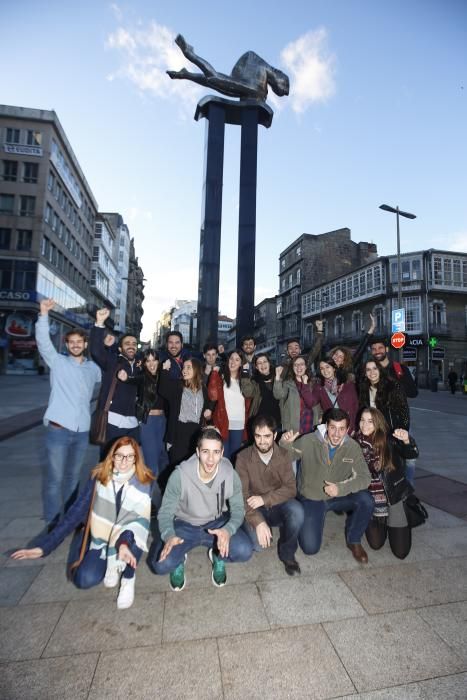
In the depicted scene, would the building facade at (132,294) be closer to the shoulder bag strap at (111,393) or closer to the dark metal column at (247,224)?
the dark metal column at (247,224)

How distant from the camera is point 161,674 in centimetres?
200

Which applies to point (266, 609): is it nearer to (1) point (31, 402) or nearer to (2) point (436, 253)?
(1) point (31, 402)

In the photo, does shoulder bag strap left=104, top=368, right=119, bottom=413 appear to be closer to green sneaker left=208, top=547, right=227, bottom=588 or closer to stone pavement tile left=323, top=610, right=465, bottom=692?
green sneaker left=208, top=547, right=227, bottom=588

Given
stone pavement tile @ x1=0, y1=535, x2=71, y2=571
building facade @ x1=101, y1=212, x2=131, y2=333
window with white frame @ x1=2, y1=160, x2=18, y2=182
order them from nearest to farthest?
stone pavement tile @ x1=0, y1=535, x2=71, y2=571
window with white frame @ x1=2, y1=160, x2=18, y2=182
building facade @ x1=101, y1=212, x2=131, y2=333

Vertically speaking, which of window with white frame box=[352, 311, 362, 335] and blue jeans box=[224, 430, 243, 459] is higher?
window with white frame box=[352, 311, 362, 335]

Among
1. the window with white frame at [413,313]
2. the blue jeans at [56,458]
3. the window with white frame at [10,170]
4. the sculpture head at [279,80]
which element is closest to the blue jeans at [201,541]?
the blue jeans at [56,458]

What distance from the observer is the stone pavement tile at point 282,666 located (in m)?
1.92

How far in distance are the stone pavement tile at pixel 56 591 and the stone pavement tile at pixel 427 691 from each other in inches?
72.9

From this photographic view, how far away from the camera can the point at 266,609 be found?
2576 mm

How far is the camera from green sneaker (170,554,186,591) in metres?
2.79

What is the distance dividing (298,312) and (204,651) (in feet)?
A: 162

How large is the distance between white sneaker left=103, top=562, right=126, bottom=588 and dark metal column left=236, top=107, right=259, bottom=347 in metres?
17.3

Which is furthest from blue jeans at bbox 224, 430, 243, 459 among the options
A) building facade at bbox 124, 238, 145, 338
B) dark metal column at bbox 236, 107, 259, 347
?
building facade at bbox 124, 238, 145, 338

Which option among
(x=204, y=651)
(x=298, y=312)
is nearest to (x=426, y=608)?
(x=204, y=651)
